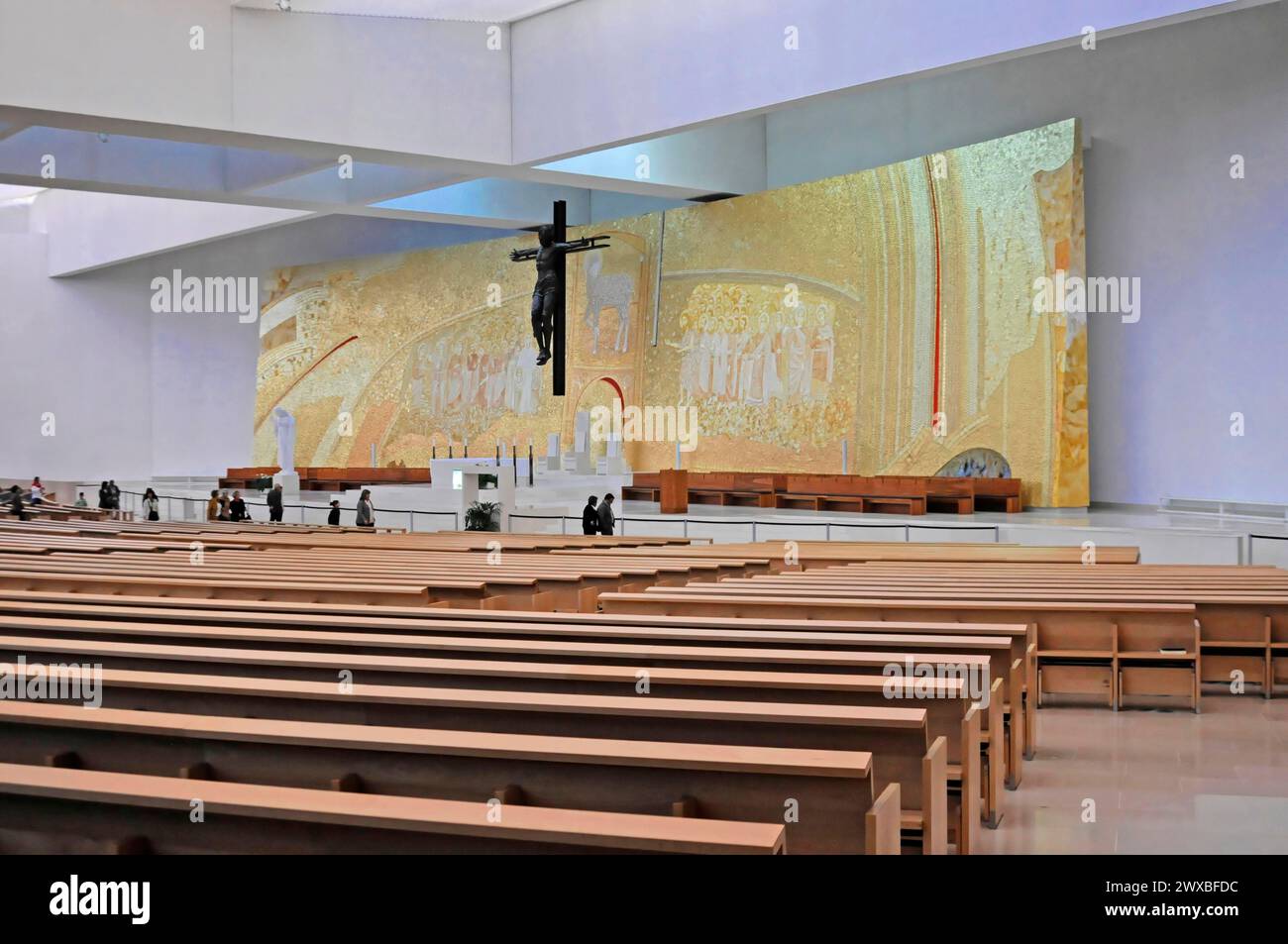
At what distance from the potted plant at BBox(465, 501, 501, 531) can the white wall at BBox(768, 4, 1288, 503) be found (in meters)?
6.78

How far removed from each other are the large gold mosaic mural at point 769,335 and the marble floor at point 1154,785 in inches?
437

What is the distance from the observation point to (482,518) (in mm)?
15383

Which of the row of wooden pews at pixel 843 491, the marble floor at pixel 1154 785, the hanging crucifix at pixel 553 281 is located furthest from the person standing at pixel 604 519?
the marble floor at pixel 1154 785

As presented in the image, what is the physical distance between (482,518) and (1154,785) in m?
12.1

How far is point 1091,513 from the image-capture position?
49.9ft

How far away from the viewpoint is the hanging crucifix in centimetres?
1816

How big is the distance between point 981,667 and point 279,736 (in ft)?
5.52

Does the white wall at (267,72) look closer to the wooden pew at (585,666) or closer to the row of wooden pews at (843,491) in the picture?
the row of wooden pews at (843,491)

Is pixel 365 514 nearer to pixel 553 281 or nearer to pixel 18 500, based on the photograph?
pixel 18 500

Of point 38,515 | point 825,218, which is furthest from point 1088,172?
point 38,515

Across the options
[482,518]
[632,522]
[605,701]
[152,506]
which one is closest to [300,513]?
[152,506]

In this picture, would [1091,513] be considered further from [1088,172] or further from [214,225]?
[214,225]

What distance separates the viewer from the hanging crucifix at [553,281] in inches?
715

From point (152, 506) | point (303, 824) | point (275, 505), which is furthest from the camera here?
point (152, 506)
